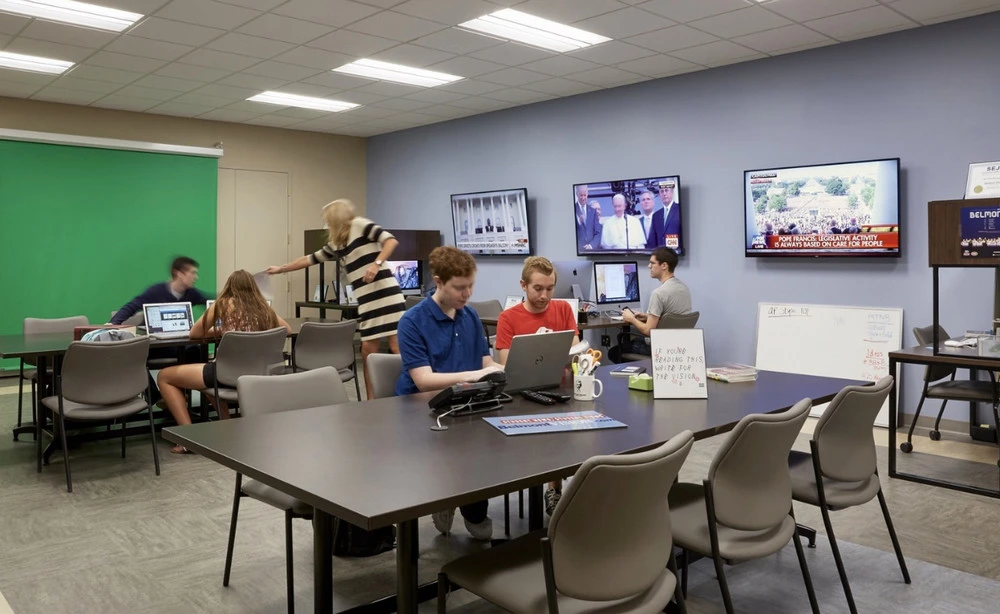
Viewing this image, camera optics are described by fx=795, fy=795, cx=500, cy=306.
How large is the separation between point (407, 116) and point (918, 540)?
6.88 metres

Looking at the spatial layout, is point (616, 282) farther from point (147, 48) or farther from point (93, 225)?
point (93, 225)

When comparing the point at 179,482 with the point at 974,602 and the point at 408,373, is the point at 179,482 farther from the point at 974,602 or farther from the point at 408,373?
the point at 974,602

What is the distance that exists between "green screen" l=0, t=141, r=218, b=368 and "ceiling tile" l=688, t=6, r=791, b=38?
19.6ft

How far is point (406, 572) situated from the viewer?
196 centimetres

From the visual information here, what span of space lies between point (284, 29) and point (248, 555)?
3.71 metres

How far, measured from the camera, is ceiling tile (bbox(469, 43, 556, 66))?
5.95 m

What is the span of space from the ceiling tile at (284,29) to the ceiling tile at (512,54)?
123 centimetres

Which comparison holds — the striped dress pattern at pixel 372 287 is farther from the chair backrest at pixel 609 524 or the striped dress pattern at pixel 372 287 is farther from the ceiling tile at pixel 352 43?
the chair backrest at pixel 609 524

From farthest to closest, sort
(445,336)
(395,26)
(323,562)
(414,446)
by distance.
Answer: (395,26), (445,336), (414,446), (323,562)

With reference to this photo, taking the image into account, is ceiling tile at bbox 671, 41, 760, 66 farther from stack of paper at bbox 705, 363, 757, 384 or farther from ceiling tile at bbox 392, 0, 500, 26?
stack of paper at bbox 705, 363, 757, 384

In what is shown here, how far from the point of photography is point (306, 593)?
2.97 m

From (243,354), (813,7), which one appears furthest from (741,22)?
(243,354)

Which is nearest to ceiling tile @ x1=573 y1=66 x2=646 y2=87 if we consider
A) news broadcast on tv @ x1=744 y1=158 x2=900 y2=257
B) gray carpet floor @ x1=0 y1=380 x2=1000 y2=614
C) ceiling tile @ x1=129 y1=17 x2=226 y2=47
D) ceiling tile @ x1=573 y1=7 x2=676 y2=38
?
ceiling tile @ x1=573 y1=7 x2=676 y2=38

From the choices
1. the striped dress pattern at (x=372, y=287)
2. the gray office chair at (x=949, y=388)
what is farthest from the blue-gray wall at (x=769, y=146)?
the striped dress pattern at (x=372, y=287)
